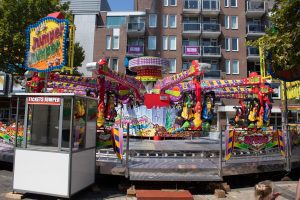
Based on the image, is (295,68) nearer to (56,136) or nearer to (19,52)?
(56,136)

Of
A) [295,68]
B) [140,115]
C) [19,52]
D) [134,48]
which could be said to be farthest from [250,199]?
[134,48]

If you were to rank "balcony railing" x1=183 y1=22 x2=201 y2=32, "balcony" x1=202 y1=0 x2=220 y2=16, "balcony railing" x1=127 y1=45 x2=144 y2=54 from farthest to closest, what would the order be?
"balcony" x1=202 y1=0 x2=220 y2=16 < "balcony railing" x1=183 y1=22 x2=201 y2=32 < "balcony railing" x1=127 y1=45 x2=144 y2=54

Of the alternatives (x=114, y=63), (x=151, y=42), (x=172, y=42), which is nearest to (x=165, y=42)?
(x=172, y=42)

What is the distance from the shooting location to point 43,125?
7.62 m

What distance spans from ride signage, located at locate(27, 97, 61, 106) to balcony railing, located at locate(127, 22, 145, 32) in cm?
3170

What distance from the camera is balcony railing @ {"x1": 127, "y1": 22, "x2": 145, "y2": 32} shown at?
37.9 meters

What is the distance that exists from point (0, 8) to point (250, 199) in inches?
734

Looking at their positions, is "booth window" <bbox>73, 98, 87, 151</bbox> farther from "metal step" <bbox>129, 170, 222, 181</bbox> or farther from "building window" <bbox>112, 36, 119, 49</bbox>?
"building window" <bbox>112, 36, 119, 49</bbox>

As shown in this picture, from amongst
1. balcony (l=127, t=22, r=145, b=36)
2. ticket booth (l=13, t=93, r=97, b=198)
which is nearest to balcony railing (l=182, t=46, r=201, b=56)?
balcony (l=127, t=22, r=145, b=36)

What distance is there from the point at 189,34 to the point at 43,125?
32.8m

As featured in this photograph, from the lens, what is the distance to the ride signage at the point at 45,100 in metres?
7.19

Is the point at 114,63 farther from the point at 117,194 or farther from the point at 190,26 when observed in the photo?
the point at 117,194

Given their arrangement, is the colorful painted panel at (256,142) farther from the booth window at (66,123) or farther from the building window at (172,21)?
the building window at (172,21)

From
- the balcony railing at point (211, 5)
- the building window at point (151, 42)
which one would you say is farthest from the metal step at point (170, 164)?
the balcony railing at point (211, 5)
